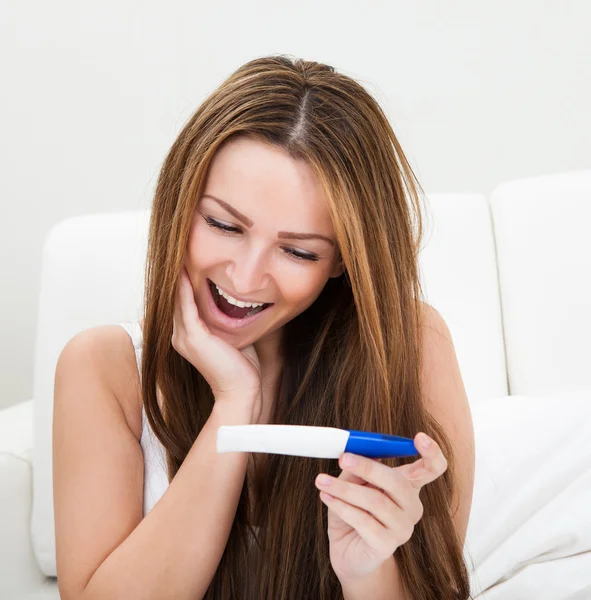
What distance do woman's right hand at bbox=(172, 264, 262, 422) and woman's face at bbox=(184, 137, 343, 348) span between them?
2.4 inches

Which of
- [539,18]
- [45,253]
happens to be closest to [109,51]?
[45,253]

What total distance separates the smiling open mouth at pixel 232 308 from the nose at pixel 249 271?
10 cm

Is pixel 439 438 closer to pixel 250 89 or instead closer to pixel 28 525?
pixel 250 89

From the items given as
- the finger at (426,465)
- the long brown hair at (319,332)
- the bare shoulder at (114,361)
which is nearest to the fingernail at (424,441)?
the finger at (426,465)

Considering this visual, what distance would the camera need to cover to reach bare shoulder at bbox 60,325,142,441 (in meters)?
1.41

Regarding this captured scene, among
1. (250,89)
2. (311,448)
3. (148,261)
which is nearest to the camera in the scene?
(311,448)

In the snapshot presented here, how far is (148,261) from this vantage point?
1.34m

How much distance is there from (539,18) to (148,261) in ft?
4.97

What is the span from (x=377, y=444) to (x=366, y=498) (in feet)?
0.29

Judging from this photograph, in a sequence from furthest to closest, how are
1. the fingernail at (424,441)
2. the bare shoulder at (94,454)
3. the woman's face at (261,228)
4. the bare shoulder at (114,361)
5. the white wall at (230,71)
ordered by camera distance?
the white wall at (230,71) → the bare shoulder at (114,361) → the bare shoulder at (94,454) → the woman's face at (261,228) → the fingernail at (424,441)

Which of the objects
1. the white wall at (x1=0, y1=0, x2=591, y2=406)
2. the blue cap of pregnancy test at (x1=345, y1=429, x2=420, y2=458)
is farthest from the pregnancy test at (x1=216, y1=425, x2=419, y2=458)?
the white wall at (x1=0, y1=0, x2=591, y2=406)

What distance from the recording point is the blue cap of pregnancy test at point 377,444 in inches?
35.8

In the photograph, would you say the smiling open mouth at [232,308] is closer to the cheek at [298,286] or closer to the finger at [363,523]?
the cheek at [298,286]

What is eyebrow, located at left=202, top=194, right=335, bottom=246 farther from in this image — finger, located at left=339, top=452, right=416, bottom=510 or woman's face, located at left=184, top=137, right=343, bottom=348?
finger, located at left=339, top=452, right=416, bottom=510
